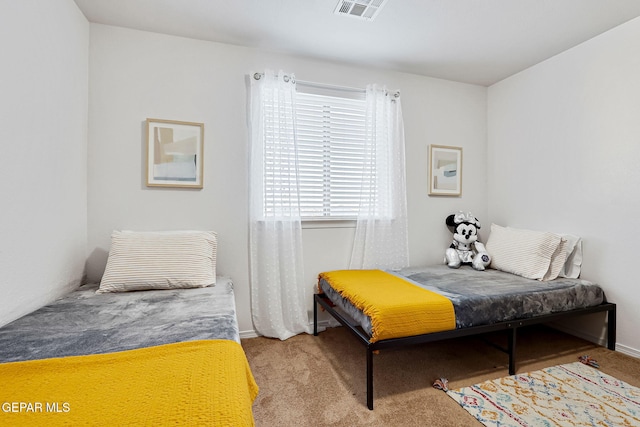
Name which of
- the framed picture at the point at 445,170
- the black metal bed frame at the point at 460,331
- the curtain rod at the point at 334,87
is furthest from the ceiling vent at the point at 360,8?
the black metal bed frame at the point at 460,331

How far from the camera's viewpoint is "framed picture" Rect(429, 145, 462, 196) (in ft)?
10.6

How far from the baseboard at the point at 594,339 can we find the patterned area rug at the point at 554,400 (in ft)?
1.69

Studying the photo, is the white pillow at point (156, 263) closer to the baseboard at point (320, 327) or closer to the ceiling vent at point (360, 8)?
the baseboard at point (320, 327)

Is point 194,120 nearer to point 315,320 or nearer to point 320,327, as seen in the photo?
point 315,320

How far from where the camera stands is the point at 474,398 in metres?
1.78

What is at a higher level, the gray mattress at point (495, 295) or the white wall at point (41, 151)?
the white wall at point (41, 151)

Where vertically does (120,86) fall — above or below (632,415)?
above

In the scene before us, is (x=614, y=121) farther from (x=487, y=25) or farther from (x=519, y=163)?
(x=487, y=25)

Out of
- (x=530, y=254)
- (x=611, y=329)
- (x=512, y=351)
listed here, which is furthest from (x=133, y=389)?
(x=611, y=329)

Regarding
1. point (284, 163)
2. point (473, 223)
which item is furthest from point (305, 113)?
point (473, 223)

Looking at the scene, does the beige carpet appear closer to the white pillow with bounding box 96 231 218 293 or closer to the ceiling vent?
the white pillow with bounding box 96 231 218 293

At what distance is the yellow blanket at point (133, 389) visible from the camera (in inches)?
29.6

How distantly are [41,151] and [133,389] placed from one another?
159 cm

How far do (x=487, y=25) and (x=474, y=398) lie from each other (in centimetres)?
259
